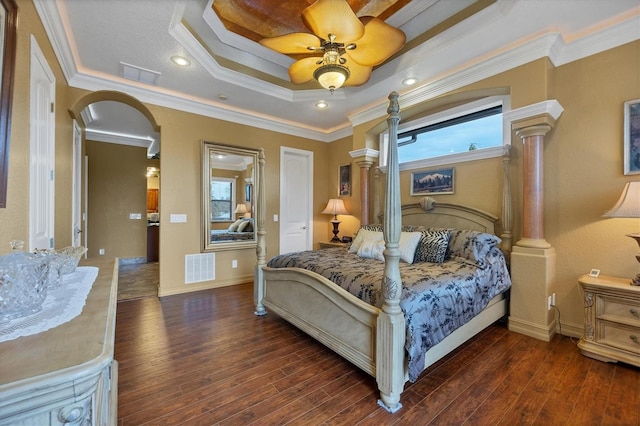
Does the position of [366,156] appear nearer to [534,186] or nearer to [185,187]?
[534,186]

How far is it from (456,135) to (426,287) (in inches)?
94.1

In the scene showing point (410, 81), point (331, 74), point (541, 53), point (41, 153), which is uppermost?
point (410, 81)

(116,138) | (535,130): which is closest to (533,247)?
(535,130)

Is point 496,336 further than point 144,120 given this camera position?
No

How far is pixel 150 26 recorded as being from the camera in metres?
2.39

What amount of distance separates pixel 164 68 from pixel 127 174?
3.78 metres

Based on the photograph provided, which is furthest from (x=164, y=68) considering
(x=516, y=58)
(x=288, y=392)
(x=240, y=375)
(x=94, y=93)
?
(x=516, y=58)

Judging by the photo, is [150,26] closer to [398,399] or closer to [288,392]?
[288,392]

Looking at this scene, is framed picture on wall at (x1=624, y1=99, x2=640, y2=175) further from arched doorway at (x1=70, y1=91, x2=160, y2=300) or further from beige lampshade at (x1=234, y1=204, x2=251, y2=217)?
arched doorway at (x1=70, y1=91, x2=160, y2=300)

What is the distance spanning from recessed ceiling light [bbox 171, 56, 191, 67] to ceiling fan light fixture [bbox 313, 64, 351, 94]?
148 cm

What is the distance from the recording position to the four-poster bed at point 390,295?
5.49 feet

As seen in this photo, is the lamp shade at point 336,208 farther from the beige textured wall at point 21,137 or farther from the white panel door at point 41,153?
the beige textured wall at point 21,137

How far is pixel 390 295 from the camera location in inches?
65.6

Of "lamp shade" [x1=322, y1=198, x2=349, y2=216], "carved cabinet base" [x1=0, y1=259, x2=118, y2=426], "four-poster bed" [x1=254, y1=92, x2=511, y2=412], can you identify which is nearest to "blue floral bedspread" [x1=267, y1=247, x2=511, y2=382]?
"four-poster bed" [x1=254, y1=92, x2=511, y2=412]
